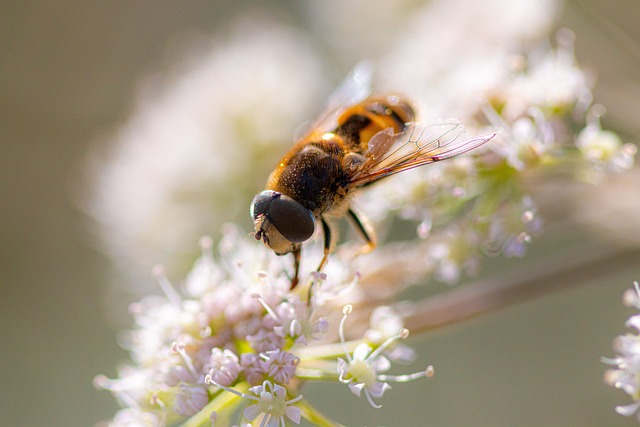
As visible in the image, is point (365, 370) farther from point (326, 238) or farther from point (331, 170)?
point (331, 170)

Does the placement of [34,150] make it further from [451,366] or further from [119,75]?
[451,366]

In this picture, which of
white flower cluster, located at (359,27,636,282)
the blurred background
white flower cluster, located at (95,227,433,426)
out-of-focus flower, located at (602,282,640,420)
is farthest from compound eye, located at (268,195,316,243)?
the blurred background

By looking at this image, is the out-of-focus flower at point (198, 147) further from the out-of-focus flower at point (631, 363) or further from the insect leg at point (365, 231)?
the out-of-focus flower at point (631, 363)

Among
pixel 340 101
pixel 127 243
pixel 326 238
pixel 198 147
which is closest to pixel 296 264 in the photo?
pixel 326 238

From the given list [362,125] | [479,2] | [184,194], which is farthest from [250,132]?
[362,125]

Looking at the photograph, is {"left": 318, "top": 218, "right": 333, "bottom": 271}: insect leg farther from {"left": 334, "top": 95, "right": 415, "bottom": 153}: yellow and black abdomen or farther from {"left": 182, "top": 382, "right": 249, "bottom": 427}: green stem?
{"left": 182, "top": 382, "right": 249, "bottom": 427}: green stem
